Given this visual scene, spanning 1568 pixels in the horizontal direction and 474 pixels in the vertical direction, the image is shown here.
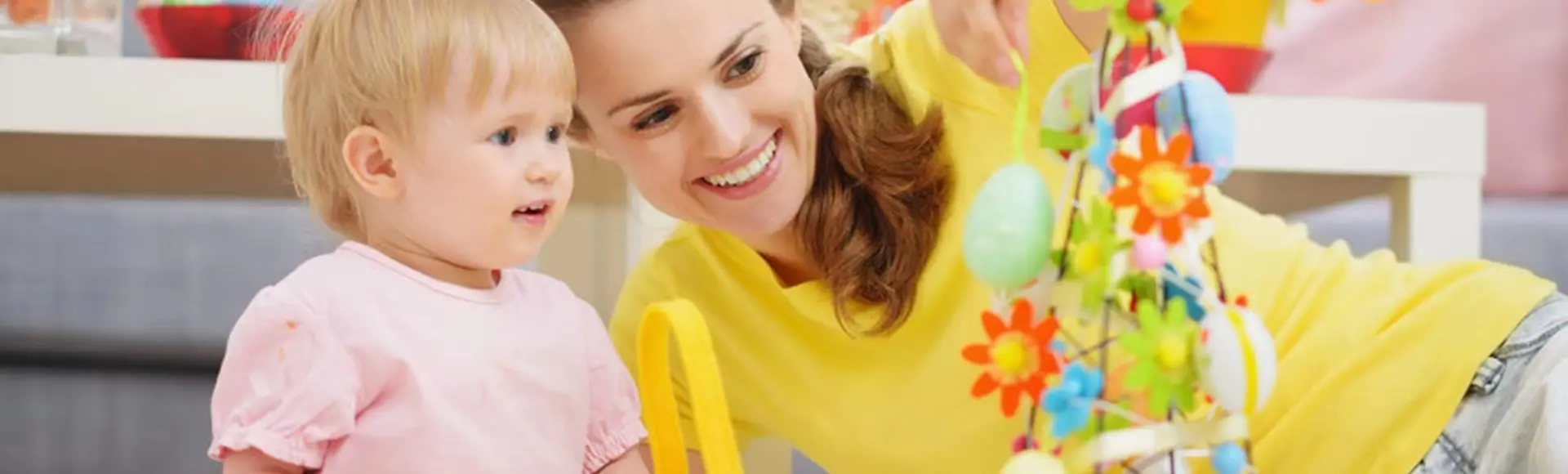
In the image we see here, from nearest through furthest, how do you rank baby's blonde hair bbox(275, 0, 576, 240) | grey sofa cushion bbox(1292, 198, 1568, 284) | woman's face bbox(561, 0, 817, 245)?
baby's blonde hair bbox(275, 0, 576, 240)
woman's face bbox(561, 0, 817, 245)
grey sofa cushion bbox(1292, 198, 1568, 284)

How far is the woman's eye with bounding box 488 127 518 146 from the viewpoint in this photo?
20.7 inches

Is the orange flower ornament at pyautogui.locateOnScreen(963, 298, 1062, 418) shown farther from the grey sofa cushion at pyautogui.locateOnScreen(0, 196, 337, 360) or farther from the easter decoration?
the grey sofa cushion at pyautogui.locateOnScreen(0, 196, 337, 360)

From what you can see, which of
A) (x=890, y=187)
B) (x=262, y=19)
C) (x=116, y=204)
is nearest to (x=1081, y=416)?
(x=890, y=187)

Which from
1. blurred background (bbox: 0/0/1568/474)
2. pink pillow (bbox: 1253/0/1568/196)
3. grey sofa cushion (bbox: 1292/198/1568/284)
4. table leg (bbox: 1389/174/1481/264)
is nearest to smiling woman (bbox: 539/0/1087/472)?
blurred background (bbox: 0/0/1568/474)

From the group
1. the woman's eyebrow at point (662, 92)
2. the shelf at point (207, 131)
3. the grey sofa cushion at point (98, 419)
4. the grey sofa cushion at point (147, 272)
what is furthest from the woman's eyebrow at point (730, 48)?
the grey sofa cushion at point (98, 419)

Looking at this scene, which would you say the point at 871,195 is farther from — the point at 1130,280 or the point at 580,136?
the point at 1130,280

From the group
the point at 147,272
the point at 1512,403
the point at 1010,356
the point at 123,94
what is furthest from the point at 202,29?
the point at 1512,403

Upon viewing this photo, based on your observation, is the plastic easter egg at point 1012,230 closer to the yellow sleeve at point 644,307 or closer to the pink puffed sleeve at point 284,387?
the pink puffed sleeve at point 284,387

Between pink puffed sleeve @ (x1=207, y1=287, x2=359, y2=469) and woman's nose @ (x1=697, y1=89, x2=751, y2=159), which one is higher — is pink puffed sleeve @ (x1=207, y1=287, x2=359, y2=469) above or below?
below

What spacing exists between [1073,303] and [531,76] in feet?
0.68

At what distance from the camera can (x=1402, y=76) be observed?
160cm

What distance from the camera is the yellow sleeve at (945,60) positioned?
2.34 ft

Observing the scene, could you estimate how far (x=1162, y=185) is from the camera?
412mm

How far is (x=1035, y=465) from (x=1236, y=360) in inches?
2.7
